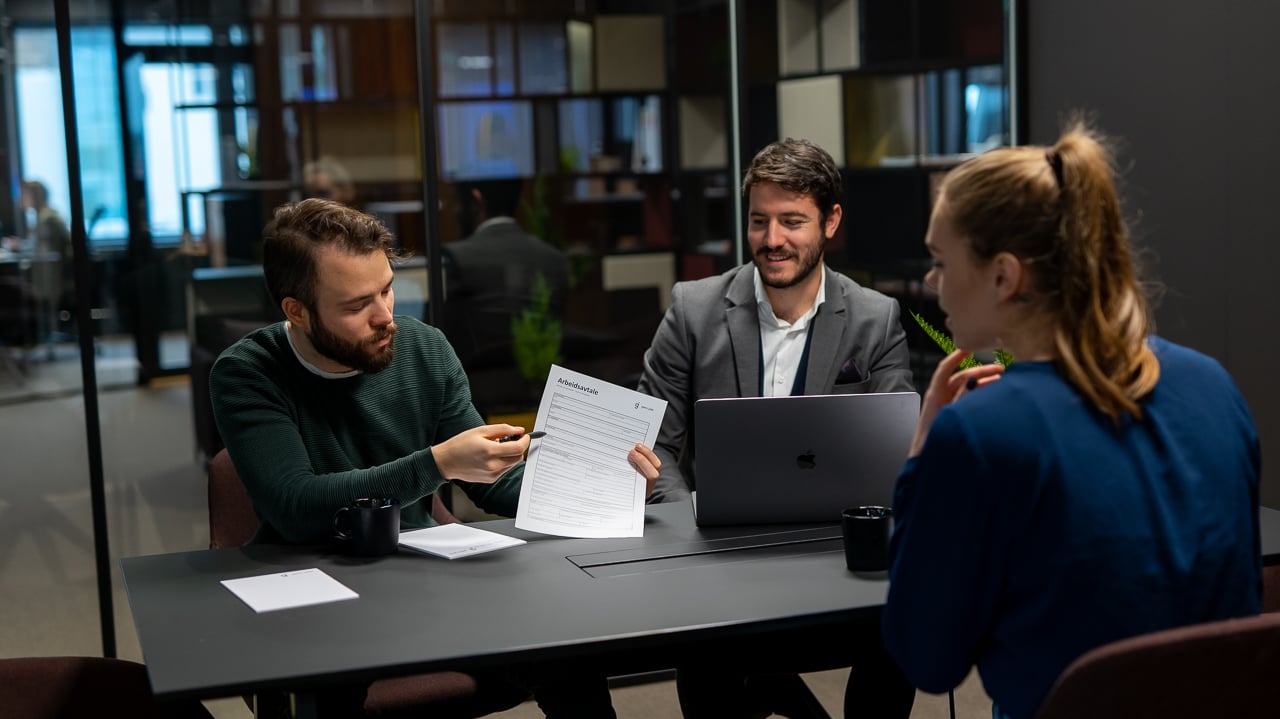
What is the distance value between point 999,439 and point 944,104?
10.4ft

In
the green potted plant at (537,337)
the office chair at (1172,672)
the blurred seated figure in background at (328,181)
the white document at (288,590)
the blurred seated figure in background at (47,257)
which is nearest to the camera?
the office chair at (1172,672)

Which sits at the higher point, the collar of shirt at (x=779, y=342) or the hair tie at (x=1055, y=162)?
the hair tie at (x=1055, y=162)

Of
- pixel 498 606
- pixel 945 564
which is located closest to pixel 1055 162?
pixel 945 564

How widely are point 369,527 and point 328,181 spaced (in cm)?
216

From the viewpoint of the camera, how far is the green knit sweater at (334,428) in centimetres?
214

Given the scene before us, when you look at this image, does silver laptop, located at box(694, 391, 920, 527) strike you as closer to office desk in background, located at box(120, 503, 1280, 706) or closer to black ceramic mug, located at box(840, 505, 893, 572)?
office desk in background, located at box(120, 503, 1280, 706)

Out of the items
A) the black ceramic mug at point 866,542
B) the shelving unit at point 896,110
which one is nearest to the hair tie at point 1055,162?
the black ceramic mug at point 866,542

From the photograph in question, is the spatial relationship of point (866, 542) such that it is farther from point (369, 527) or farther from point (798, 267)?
point (798, 267)

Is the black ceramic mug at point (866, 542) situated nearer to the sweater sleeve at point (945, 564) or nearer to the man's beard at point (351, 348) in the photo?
the sweater sleeve at point (945, 564)

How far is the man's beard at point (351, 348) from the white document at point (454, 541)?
0.33 meters

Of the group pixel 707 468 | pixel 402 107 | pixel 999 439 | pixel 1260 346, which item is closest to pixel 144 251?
pixel 402 107

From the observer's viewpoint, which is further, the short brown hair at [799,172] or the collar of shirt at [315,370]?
the short brown hair at [799,172]

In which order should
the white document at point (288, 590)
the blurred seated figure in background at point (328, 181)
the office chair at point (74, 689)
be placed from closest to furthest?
the white document at point (288, 590) → the office chair at point (74, 689) → the blurred seated figure in background at point (328, 181)

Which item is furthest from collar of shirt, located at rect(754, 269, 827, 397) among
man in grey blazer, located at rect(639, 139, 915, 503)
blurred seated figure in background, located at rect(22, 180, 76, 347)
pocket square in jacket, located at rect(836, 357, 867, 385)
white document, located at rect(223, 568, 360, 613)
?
blurred seated figure in background, located at rect(22, 180, 76, 347)
